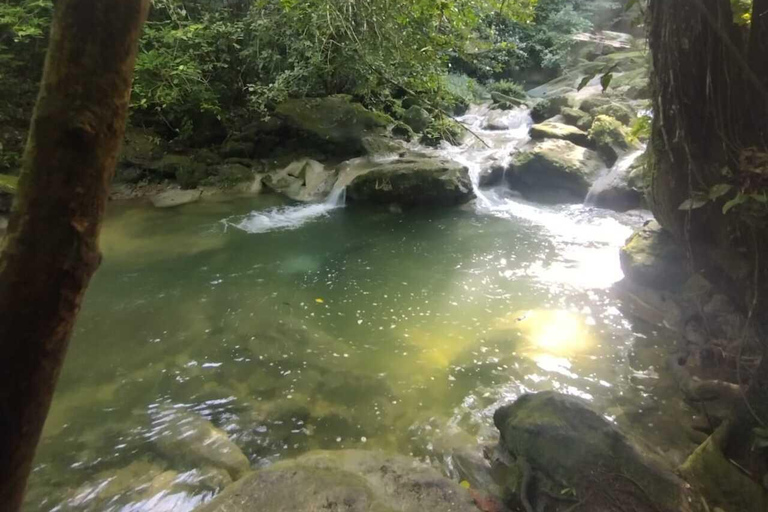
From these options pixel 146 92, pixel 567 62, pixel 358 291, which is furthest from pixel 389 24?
pixel 567 62

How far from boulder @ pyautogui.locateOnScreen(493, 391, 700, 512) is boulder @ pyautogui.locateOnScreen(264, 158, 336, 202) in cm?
750

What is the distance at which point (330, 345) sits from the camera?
495 centimetres

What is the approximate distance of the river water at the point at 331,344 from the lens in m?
3.67

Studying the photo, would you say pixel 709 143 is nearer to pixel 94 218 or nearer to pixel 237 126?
pixel 94 218

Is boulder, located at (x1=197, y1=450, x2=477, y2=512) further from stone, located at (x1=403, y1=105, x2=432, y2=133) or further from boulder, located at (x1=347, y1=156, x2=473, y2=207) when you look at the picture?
stone, located at (x1=403, y1=105, x2=432, y2=133)

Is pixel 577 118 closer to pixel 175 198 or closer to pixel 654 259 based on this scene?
pixel 654 259

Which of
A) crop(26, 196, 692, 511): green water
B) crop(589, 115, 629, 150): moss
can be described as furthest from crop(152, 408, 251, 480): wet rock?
crop(589, 115, 629, 150): moss

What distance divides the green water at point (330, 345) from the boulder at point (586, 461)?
633mm

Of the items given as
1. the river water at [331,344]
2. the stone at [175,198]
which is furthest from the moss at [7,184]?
the stone at [175,198]

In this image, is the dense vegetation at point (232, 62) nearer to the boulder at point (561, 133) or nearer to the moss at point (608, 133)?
the boulder at point (561, 133)

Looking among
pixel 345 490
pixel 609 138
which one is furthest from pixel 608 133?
pixel 345 490

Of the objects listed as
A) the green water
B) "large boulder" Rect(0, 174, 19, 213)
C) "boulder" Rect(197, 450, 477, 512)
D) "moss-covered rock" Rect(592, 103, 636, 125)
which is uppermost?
"moss-covered rock" Rect(592, 103, 636, 125)

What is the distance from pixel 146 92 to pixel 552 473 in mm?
9826

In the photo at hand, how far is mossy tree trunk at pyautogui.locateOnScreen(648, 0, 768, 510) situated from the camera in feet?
9.87
